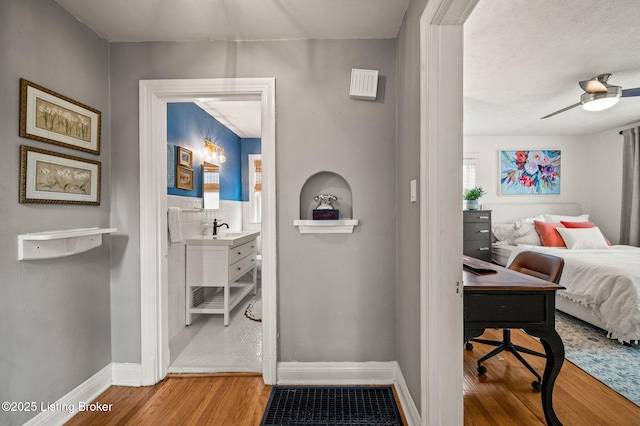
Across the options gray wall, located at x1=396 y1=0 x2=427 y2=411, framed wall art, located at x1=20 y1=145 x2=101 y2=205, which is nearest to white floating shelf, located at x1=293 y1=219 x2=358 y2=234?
gray wall, located at x1=396 y1=0 x2=427 y2=411

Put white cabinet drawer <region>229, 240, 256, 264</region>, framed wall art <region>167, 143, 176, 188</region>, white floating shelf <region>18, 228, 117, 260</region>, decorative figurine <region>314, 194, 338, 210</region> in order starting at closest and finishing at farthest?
1. white floating shelf <region>18, 228, 117, 260</region>
2. decorative figurine <region>314, 194, 338, 210</region>
3. framed wall art <region>167, 143, 176, 188</region>
4. white cabinet drawer <region>229, 240, 256, 264</region>

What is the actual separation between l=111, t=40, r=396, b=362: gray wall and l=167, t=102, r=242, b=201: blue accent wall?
2.63 feet

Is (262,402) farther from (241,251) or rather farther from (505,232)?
(505,232)

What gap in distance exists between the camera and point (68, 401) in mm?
1772

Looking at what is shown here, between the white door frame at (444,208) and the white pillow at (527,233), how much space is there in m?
4.09

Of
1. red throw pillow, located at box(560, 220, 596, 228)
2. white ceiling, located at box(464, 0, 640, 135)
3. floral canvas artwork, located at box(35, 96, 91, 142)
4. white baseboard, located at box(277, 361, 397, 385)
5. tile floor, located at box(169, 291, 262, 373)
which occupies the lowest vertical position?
tile floor, located at box(169, 291, 262, 373)

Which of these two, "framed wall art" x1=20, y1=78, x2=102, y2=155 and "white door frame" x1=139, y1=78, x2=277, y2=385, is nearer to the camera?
"framed wall art" x1=20, y1=78, x2=102, y2=155

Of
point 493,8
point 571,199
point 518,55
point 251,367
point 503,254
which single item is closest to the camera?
point 493,8

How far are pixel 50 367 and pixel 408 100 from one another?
100 inches

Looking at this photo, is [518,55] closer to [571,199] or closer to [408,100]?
[408,100]

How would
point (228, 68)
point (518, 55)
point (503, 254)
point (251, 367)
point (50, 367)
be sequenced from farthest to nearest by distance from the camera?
point (503, 254)
point (518, 55)
point (251, 367)
point (228, 68)
point (50, 367)

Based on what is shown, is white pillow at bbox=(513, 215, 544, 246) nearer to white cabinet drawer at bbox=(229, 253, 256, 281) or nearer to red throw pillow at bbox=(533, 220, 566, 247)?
red throw pillow at bbox=(533, 220, 566, 247)

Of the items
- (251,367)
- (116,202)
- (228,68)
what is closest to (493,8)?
(228,68)

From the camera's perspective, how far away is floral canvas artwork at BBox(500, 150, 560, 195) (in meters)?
5.23
